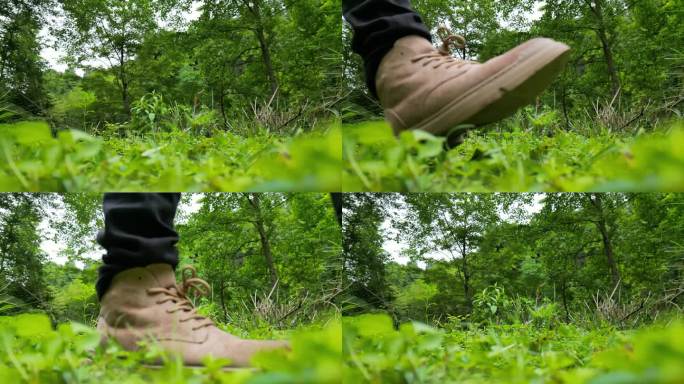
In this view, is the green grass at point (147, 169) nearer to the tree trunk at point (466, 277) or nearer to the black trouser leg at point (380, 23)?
the black trouser leg at point (380, 23)

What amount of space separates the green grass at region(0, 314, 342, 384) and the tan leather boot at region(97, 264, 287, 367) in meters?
0.05

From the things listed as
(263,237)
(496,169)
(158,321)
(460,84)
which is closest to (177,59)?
(263,237)

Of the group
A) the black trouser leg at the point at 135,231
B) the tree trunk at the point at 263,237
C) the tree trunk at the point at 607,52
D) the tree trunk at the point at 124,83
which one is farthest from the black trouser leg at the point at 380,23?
the tree trunk at the point at 607,52

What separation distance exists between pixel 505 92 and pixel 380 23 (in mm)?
289

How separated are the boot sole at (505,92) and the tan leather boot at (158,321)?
19.2 inches

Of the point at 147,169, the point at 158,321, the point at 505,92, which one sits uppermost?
the point at 505,92

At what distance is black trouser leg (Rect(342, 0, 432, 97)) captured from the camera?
1153mm

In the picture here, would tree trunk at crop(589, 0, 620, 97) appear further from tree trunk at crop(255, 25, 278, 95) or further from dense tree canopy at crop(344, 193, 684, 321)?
tree trunk at crop(255, 25, 278, 95)

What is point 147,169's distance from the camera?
3.53 ft

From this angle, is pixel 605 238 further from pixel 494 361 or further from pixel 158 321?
pixel 158 321

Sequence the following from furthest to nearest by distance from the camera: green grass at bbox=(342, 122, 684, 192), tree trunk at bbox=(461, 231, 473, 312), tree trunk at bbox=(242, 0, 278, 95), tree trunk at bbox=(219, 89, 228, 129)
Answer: tree trunk at bbox=(242, 0, 278, 95)
tree trunk at bbox=(219, 89, 228, 129)
tree trunk at bbox=(461, 231, 473, 312)
green grass at bbox=(342, 122, 684, 192)

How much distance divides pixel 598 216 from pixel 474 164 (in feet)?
3.01

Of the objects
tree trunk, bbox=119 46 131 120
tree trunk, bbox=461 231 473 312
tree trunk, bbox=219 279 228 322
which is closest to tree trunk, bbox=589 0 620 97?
tree trunk, bbox=461 231 473 312

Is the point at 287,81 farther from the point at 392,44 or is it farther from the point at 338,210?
the point at 392,44
